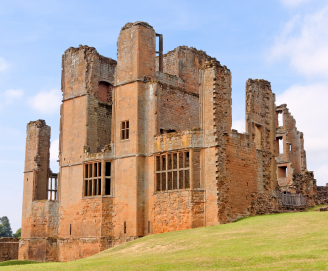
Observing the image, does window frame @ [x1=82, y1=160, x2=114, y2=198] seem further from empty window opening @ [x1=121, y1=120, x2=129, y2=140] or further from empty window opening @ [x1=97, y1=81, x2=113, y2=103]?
empty window opening @ [x1=97, y1=81, x2=113, y2=103]

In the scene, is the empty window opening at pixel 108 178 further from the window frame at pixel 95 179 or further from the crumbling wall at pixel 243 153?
the crumbling wall at pixel 243 153

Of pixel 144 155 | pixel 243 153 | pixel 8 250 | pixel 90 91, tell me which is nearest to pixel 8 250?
pixel 8 250

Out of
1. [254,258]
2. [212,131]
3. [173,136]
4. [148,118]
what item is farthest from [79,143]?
[254,258]

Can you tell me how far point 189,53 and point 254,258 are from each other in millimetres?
19594

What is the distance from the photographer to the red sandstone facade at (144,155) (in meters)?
23.7

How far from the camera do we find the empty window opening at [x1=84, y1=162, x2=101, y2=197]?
27719mm

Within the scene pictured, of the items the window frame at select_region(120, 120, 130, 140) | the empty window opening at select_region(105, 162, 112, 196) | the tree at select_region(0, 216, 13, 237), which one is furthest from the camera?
the tree at select_region(0, 216, 13, 237)

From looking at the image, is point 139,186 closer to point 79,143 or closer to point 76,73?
point 79,143

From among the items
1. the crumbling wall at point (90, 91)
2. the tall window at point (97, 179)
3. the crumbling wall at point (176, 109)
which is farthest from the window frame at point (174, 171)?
the crumbling wall at point (90, 91)

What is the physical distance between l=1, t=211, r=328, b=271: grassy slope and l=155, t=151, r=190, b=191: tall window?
3536 millimetres

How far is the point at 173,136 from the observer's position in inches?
974

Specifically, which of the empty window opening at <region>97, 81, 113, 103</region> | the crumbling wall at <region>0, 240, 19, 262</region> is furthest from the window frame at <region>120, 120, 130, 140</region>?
the crumbling wall at <region>0, 240, 19, 262</region>

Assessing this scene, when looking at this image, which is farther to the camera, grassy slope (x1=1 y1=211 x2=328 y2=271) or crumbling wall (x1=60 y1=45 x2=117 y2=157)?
crumbling wall (x1=60 y1=45 x2=117 y2=157)

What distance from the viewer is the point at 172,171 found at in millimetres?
24594
